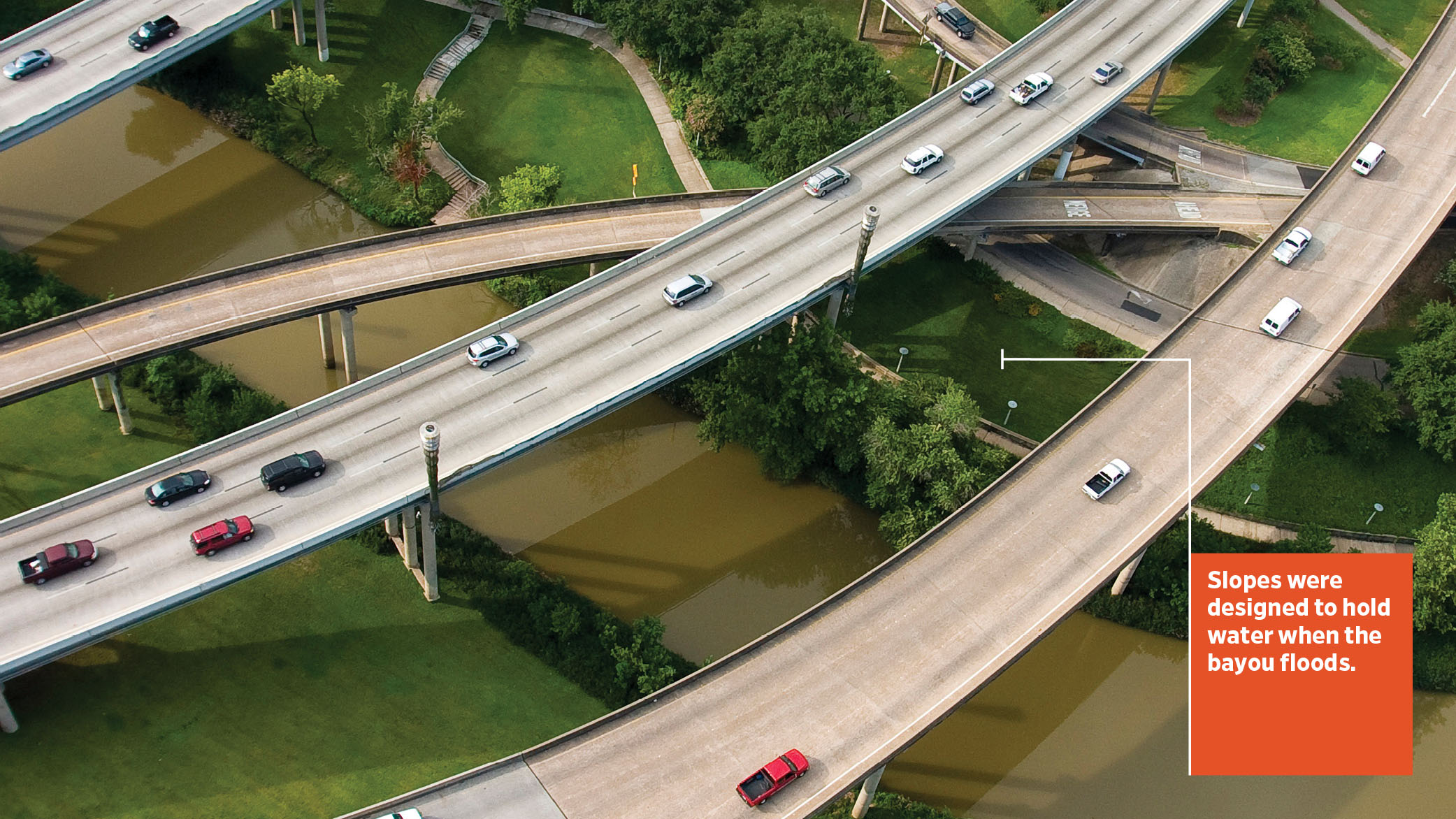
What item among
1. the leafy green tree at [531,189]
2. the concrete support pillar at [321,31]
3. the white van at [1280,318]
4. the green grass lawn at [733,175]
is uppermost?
the concrete support pillar at [321,31]

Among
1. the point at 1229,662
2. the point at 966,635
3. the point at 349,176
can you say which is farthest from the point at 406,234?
the point at 1229,662

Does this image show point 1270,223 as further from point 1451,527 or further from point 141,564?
point 141,564

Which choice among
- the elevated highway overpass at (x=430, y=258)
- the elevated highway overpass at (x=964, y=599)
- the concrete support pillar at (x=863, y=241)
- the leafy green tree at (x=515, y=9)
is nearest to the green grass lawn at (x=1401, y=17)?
the elevated highway overpass at (x=430, y=258)

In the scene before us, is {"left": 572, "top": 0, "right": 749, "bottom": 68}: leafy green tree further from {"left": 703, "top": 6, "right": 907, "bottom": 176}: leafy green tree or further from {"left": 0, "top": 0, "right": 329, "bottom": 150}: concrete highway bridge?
{"left": 0, "top": 0, "right": 329, "bottom": 150}: concrete highway bridge

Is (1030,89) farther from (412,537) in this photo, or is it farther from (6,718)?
(6,718)

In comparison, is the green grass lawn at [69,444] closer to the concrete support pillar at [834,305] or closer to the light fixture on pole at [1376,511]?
the concrete support pillar at [834,305]
